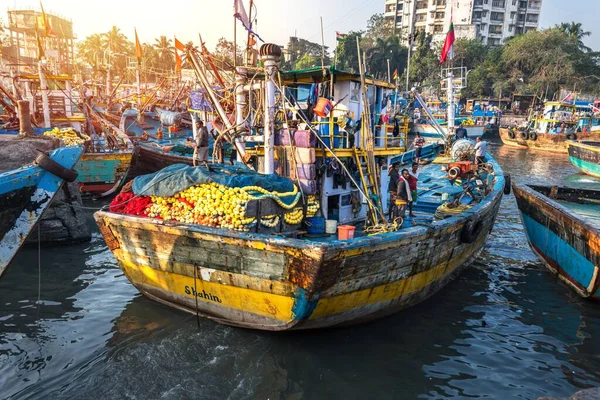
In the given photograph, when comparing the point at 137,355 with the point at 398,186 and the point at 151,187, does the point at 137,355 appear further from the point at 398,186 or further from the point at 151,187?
the point at 398,186

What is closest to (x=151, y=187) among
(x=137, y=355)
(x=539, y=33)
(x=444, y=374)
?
(x=137, y=355)

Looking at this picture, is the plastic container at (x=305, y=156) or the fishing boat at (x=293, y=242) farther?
the plastic container at (x=305, y=156)

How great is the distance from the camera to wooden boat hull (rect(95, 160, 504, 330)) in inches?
239

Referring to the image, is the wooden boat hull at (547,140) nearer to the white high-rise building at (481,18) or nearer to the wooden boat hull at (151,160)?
the wooden boat hull at (151,160)

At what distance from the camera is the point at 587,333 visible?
7.94 meters

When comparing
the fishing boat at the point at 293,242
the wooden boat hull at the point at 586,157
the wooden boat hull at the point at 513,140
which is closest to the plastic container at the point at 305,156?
the fishing boat at the point at 293,242

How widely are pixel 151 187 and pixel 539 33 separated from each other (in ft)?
222

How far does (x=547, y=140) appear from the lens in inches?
1601

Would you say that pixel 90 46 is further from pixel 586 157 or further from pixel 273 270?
pixel 273 270

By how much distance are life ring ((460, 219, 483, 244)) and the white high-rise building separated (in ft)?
243

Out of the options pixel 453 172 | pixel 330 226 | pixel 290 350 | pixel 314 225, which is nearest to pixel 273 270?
pixel 290 350

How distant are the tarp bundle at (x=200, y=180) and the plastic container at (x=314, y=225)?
772 mm

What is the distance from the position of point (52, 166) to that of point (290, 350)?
507 centimetres

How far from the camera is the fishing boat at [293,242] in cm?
621
